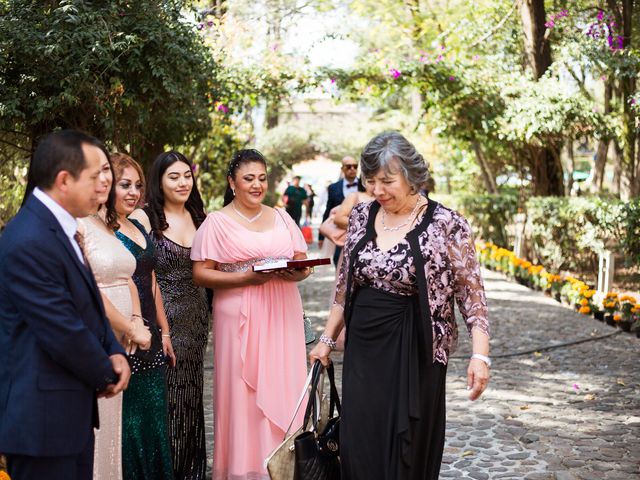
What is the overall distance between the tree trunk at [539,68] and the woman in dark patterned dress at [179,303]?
42.0ft

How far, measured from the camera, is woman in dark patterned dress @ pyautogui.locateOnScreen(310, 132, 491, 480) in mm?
3666

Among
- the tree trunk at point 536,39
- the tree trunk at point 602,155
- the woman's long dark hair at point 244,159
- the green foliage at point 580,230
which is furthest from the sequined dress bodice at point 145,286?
the tree trunk at point 602,155

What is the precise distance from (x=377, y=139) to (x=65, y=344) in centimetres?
172

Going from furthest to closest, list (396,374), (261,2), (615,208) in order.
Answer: (261,2), (615,208), (396,374)

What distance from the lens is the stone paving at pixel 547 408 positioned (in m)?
5.59

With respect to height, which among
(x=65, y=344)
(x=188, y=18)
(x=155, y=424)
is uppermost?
(x=188, y=18)

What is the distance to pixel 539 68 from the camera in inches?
652

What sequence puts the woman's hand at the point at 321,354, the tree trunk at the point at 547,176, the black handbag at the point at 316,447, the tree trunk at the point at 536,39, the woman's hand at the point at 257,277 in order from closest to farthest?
the black handbag at the point at 316,447 < the woman's hand at the point at 321,354 < the woman's hand at the point at 257,277 < the tree trunk at the point at 536,39 < the tree trunk at the point at 547,176

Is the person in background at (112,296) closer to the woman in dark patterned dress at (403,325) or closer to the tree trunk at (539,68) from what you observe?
the woman in dark patterned dress at (403,325)

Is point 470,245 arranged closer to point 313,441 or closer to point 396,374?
point 396,374

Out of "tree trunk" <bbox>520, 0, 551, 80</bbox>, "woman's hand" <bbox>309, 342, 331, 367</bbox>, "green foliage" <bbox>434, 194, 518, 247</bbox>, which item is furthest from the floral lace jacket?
"green foliage" <bbox>434, 194, 518, 247</bbox>

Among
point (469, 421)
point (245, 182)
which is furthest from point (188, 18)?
point (469, 421)

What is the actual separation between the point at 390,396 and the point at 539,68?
1410 centimetres

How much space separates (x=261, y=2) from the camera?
67.8 feet
